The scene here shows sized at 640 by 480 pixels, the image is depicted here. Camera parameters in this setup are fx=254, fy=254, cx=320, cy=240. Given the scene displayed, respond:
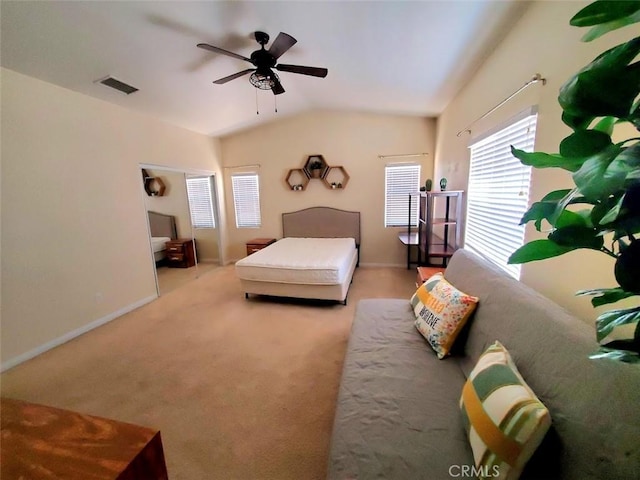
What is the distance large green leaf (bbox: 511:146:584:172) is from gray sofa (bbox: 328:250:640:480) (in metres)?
0.63

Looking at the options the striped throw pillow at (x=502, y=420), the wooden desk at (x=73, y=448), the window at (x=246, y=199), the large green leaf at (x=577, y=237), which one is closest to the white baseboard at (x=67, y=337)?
the wooden desk at (x=73, y=448)

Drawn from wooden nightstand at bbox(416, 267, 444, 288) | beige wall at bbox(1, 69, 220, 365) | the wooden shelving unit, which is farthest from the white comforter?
beige wall at bbox(1, 69, 220, 365)

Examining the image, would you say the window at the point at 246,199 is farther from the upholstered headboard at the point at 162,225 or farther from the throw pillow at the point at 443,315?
the throw pillow at the point at 443,315

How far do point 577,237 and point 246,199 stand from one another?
5.36 metres

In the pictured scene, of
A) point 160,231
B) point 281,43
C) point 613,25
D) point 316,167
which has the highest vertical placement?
point 281,43

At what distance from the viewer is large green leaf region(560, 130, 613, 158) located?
1.40 feet

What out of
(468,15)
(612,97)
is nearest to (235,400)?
(612,97)

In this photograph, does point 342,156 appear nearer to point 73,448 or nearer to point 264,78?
point 264,78

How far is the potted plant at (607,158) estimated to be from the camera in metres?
0.37

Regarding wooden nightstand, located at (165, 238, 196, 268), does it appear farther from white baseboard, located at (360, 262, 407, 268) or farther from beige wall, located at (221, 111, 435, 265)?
white baseboard, located at (360, 262, 407, 268)

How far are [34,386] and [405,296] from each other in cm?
375

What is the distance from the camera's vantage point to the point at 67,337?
8.73 feet

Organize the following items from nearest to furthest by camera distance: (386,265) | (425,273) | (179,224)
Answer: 1. (425,273)
2. (179,224)
3. (386,265)

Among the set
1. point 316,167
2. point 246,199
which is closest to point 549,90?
point 316,167
